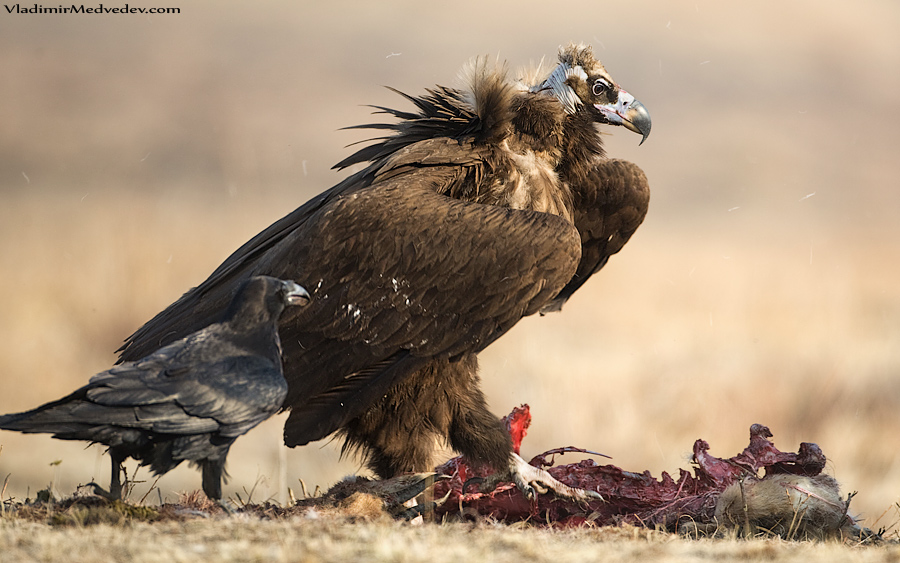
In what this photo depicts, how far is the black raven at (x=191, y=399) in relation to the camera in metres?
3.63

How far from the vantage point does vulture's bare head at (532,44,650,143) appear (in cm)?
580

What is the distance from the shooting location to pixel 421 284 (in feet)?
15.9

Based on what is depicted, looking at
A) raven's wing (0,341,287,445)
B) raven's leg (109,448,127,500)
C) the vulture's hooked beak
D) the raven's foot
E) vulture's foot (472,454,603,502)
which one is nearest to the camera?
raven's wing (0,341,287,445)

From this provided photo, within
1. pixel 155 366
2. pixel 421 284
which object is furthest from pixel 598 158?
pixel 155 366

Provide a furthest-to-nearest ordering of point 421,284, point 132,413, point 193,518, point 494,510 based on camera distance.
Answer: point 494,510
point 421,284
point 193,518
point 132,413

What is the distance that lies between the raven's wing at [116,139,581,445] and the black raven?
0.76m

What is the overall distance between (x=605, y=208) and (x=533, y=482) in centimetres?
174

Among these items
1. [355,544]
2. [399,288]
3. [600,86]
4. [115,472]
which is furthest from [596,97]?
[115,472]

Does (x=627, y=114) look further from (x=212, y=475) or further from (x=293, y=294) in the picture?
(x=212, y=475)

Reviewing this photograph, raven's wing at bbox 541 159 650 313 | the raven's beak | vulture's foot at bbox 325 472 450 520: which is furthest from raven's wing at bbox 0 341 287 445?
raven's wing at bbox 541 159 650 313

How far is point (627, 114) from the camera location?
5.79 metres

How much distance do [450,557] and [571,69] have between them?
139 inches

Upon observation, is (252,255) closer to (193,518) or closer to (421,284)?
(421,284)

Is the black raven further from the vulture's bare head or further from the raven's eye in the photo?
the raven's eye
